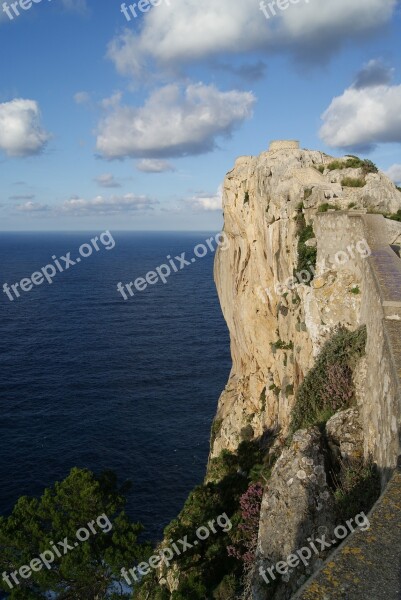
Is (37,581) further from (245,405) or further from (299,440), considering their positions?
(245,405)

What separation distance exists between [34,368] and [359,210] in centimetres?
4901

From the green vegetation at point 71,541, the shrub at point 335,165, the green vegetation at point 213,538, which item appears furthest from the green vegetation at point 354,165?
the green vegetation at point 71,541

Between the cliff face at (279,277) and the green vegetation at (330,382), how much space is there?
1.71 metres

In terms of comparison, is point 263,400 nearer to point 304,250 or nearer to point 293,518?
point 304,250

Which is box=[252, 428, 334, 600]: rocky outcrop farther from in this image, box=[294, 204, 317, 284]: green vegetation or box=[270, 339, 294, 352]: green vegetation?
box=[270, 339, 294, 352]: green vegetation

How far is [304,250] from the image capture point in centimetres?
2009

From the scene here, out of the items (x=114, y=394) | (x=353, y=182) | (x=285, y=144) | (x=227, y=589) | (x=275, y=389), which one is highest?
(x=285, y=144)

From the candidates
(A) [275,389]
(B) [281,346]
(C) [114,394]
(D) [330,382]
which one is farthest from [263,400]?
(C) [114,394]

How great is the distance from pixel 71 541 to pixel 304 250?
1520 centimetres

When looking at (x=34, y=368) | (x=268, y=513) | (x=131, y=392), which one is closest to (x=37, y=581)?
(x=268, y=513)

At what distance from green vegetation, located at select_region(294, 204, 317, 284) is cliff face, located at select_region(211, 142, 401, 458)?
0.64ft

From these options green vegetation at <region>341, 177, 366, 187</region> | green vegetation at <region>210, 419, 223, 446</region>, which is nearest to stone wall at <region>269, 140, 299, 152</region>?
green vegetation at <region>341, 177, 366, 187</region>

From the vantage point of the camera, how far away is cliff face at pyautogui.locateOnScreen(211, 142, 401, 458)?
668 inches

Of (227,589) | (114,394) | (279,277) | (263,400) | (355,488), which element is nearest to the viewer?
(355,488)
